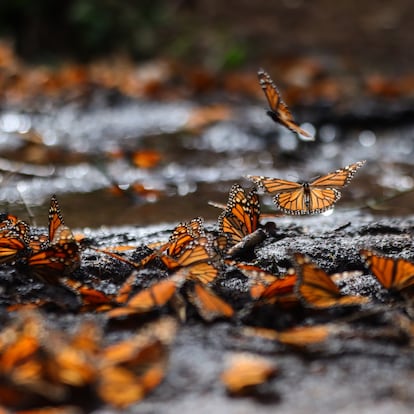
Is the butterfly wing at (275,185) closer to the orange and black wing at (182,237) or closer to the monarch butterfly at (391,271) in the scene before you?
the orange and black wing at (182,237)

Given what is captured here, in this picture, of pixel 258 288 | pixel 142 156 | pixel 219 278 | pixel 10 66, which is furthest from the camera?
pixel 10 66

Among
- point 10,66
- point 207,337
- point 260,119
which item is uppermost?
point 10,66

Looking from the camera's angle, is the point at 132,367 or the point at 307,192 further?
the point at 307,192

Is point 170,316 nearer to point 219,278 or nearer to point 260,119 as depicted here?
point 219,278

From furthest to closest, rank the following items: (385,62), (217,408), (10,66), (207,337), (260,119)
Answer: (385,62) → (10,66) → (260,119) → (207,337) → (217,408)

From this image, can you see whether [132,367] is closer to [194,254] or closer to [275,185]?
[194,254]

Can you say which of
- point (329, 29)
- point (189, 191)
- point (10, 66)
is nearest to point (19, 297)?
point (189, 191)

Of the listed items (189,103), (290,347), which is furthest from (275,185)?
(189,103)
